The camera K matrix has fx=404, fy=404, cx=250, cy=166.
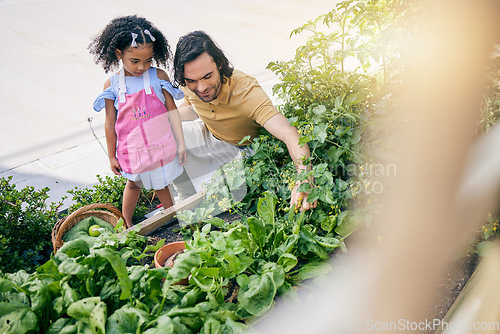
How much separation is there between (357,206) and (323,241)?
27 centimetres

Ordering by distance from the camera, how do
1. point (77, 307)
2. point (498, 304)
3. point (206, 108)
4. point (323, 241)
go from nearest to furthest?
point (77, 307) → point (323, 241) → point (498, 304) → point (206, 108)

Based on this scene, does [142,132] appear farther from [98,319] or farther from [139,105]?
[98,319]

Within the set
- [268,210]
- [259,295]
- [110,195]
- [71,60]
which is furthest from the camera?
[71,60]

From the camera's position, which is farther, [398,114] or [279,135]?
[279,135]

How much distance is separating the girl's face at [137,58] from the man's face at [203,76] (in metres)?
0.28

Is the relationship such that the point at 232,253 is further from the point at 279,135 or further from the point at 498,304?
the point at 498,304

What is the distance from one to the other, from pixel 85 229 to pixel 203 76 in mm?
1056

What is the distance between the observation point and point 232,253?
138 centimetres

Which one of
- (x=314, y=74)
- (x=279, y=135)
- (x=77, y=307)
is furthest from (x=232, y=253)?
(x=314, y=74)

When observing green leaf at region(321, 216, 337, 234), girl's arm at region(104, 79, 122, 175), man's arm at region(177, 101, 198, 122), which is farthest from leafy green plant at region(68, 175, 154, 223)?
green leaf at region(321, 216, 337, 234)

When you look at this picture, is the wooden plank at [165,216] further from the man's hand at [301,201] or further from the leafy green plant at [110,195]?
the leafy green plant at [110,195]

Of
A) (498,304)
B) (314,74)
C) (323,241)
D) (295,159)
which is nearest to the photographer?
(323,241)

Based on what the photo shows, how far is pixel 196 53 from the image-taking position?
213 centimetres

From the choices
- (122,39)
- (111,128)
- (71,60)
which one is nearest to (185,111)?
(111,128)
